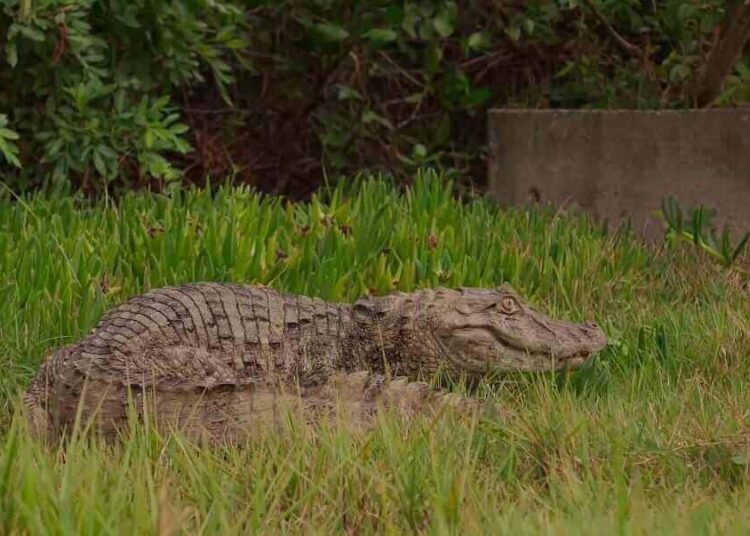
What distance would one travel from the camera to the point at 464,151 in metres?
7.52

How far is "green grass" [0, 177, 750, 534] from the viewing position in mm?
2490

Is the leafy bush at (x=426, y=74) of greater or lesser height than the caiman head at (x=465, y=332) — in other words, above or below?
above

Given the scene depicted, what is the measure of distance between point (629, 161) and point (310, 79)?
205cm

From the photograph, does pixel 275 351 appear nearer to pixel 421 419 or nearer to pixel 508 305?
pixel 508 305

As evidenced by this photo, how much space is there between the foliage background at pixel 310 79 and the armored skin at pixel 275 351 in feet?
7.56

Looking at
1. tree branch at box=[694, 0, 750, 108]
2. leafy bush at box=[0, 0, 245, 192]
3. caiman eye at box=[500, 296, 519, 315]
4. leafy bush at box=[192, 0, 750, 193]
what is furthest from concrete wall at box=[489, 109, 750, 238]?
caiman eye at box=[500, 296, 519, 315]

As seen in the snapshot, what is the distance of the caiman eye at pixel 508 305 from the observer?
4141mm

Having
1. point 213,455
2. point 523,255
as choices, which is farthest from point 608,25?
point 213,455


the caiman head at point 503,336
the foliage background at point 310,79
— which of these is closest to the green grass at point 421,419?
the caiman head at point 503,336

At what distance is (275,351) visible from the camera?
404 cm

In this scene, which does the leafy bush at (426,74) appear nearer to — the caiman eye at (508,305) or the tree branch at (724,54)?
the tree branch at (724,54)

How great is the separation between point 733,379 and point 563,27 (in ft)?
13.1

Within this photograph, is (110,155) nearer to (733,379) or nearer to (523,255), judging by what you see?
(523,255)

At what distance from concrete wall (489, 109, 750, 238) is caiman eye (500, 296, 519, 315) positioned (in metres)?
2.37
